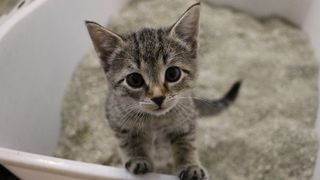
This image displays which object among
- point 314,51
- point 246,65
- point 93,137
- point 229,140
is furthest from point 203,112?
point 314,51

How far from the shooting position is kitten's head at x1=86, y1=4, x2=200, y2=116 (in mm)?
1176

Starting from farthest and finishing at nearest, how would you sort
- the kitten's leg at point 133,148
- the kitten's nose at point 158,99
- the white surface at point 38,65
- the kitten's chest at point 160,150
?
the white surface at point 38,65
the kitten's chest at point 160,150
the kitten's leg at point 133,148
the kitten's nose at point 158,99

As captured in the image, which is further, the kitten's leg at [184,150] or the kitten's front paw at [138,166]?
the kitten's leg at [184,150]

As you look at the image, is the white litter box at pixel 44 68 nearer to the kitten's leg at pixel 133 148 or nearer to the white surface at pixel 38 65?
the white surface at pixel 38 65

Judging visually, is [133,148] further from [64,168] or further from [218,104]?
[218,104]

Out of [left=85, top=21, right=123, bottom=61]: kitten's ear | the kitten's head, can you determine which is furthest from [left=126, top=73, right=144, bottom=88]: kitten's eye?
[left=85, top=21, right=123, bottom=61]: kitten's ear

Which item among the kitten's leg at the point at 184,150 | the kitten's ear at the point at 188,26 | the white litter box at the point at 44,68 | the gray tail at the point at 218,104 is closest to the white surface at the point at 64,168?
the white litter box at the point at 44,68

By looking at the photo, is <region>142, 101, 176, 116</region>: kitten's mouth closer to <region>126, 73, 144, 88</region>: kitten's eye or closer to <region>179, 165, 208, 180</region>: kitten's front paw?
<region>126, 73, 144, 88</region>: kitten's eye

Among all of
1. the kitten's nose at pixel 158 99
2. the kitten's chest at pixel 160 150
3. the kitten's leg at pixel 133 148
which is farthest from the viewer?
the kitten's chest at pixel 160 150

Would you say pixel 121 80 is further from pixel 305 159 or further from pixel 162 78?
pixel 305 159

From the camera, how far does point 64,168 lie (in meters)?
1.18

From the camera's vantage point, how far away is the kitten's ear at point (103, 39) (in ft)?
3.89

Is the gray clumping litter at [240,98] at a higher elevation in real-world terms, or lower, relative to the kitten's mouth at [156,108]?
lower

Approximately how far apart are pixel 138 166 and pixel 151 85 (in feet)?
0.84
